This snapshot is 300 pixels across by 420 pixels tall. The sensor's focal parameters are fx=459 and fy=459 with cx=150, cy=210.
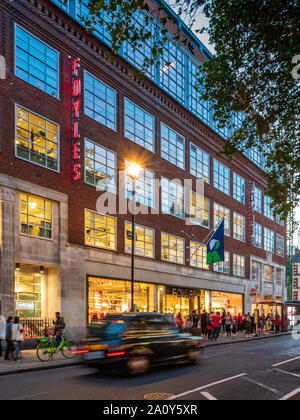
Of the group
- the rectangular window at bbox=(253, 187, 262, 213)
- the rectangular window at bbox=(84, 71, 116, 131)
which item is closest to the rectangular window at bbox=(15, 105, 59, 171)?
the rectangular window at bbox=(84, 71, 116, 131)

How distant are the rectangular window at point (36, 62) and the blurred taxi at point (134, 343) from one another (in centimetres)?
1499

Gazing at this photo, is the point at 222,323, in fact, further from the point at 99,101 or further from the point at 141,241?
the point at 99,101

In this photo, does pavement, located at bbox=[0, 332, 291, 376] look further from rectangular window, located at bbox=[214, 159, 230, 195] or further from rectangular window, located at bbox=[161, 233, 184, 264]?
rectangular window, located at bbox=[214, 159, 230, 195]

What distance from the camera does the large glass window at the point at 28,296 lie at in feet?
74.9

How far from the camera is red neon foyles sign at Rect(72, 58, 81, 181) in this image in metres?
25.9

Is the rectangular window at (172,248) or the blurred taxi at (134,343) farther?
the rectangular window at (172,248)

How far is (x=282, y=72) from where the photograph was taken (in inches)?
534

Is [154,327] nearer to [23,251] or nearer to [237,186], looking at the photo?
[23,251]

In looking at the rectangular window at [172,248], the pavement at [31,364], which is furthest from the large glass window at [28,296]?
the rectangular window at [172,248]

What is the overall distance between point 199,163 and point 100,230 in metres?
16.0

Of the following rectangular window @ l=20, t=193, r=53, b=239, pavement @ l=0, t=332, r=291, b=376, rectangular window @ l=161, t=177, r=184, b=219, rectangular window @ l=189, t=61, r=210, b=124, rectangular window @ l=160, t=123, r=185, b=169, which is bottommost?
pavement @ l=0, t=332, r=291, b=376

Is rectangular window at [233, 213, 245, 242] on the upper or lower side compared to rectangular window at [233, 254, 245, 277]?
upper

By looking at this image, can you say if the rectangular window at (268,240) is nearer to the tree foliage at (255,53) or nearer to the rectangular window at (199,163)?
the rectangular window at (199,163)

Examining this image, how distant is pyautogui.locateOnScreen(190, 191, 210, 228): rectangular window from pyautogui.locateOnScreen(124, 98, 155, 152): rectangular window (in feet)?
25.1
